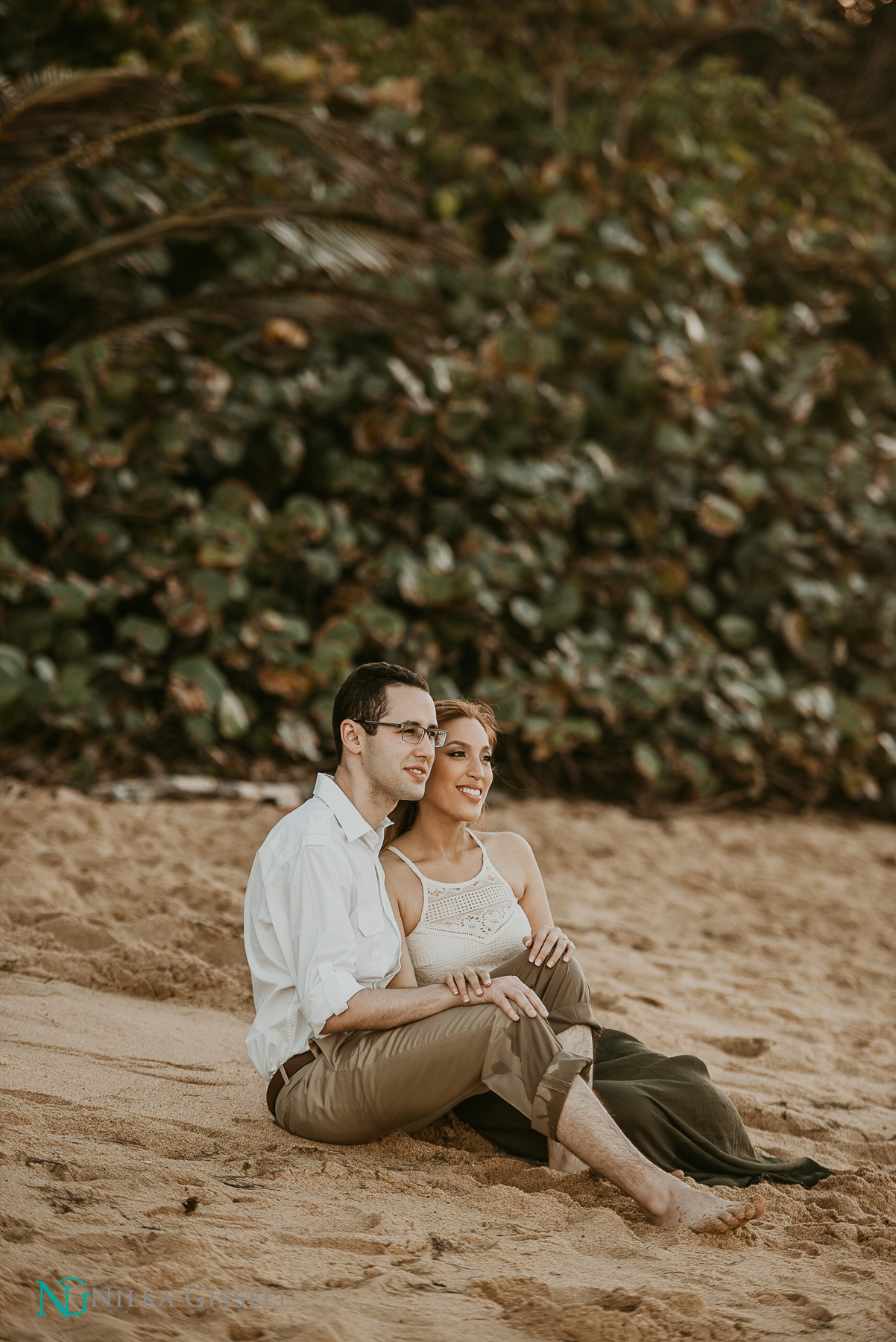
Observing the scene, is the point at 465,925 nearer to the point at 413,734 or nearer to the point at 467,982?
the point at 467,982

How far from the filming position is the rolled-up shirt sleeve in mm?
2297

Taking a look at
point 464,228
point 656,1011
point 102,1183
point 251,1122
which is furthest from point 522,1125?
point 464,228

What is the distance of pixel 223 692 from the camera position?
542cm

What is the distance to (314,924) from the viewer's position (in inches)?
91.4

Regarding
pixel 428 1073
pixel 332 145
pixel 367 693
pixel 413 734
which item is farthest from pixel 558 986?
pixel 332 145

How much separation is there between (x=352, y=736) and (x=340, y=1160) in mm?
860

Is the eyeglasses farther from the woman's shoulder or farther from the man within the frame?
the woman's shoulder

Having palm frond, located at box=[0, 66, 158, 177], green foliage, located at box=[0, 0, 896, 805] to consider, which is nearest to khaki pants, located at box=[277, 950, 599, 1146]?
green foliage, located at box=[0, 0, 896, 805]

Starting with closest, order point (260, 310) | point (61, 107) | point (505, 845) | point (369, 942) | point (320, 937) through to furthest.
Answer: point (320, 937) → point (369, 942) → point (505, 845) → point (61, 107) → point (260, 310)

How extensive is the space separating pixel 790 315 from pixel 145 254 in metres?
3.92

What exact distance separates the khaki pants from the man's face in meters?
0.47

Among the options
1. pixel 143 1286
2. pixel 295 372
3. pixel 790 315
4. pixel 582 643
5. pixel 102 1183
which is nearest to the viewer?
pixel 143 1286

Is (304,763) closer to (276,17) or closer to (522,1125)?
(522,1125)

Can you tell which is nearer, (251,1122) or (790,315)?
(251,1122)
